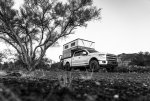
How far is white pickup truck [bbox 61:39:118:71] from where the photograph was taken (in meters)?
14.2

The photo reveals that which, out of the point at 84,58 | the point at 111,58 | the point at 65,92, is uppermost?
the point at 84,58

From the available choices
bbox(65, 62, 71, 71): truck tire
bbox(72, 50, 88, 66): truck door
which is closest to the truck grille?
bbox(72, 50, 88, 66): truck door

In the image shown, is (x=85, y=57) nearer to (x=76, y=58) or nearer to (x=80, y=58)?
(x=80, y=58)

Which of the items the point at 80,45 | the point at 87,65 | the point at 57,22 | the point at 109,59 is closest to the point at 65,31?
the point at 57,22

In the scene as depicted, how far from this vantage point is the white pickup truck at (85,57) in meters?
14.2

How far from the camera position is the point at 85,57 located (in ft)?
51.7

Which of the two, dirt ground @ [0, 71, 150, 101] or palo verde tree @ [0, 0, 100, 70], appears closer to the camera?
dirt ground @ [0, 71, 150, 101]

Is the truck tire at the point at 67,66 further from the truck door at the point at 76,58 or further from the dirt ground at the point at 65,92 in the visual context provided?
the dirt ground at the point at 65,92

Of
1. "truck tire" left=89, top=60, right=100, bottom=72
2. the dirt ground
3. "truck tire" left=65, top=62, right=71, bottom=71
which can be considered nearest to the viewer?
the dirt ground

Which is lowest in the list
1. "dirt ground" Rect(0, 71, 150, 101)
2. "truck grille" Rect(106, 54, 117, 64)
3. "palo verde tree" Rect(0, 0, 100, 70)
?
"dirt ground" Rect(0, 71, 150, 101)

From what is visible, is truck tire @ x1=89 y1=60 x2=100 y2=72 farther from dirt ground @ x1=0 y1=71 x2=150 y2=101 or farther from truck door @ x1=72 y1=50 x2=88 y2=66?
dirt ground @ x1=0 y1=71 x2=150 y2=101

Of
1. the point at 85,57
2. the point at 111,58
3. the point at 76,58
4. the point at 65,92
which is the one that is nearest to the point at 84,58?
the point at 85,57

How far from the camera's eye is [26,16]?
19828 millimetres

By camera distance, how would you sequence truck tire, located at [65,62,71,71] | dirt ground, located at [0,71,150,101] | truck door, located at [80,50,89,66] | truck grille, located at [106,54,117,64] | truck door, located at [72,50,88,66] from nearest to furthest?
1. dirt ground, located at [0,71,150,101]
2. truck grille, located at [106,54,117,64]
3. truck door, located at [80,50,89,66]
4. truck door, located at [72,50,88,66]
5. truck tire, located at [65,62,71,71]
